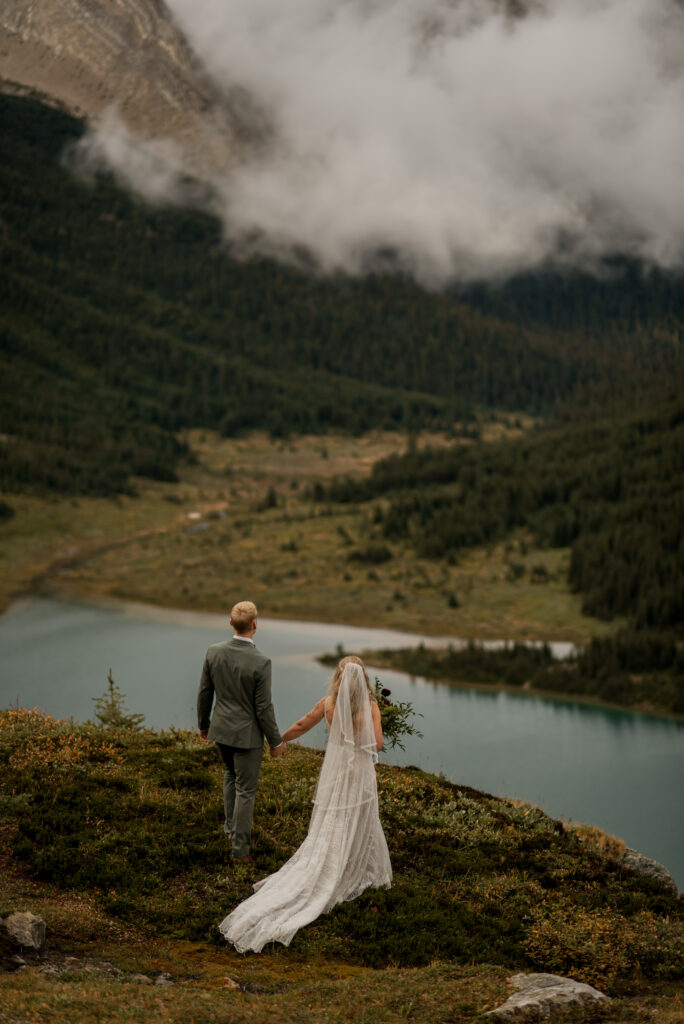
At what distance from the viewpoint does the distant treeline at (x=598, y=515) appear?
416 feet

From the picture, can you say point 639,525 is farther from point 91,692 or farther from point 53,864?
point 53,864

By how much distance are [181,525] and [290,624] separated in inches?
2764

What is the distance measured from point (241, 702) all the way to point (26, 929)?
4.52m

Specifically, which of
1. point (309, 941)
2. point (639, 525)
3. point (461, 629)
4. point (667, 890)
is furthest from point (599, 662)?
point (309, 941)

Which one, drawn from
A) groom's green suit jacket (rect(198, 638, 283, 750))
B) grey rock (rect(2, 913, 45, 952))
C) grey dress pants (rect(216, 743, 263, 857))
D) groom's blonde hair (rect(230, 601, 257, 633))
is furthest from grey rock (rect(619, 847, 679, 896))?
grey rock (rect(2, 913, 45, 952))

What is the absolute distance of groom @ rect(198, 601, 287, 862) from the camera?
15438mm

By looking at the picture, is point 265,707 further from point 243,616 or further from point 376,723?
point 376,723

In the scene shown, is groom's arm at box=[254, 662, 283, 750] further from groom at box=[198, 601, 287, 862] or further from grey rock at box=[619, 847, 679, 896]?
grey rock at box=[619, 847, 679, 896]

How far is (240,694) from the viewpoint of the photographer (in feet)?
51.0

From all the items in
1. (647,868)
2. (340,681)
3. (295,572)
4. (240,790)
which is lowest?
(647,868)

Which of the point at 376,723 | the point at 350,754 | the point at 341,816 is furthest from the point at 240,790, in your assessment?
the point at 376,723

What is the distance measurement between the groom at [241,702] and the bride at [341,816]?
624mm

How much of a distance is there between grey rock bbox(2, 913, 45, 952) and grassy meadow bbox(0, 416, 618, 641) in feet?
339

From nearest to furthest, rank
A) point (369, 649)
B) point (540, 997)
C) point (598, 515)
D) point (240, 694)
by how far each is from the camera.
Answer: point (540, 997) < point (240, 694) < point (369, 649) < point (598, 515)
